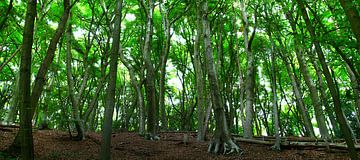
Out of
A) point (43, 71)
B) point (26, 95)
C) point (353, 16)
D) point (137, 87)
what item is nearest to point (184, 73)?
point (137, 87)

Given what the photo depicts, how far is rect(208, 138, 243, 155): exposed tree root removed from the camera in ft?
29.4

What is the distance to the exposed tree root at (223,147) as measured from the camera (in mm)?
8969

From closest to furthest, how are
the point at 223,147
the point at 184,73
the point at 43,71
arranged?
the point at 43,71, the point at 223,147, the point at 184,73

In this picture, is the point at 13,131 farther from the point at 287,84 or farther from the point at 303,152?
the point at 287,84

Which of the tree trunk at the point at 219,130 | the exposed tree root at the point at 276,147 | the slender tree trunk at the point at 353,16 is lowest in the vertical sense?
the exposed tree root at the point at 276,147

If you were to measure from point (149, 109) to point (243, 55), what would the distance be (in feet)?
38.5

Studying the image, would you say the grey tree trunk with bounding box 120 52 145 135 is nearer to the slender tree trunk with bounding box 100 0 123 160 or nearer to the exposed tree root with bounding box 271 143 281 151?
the exposed tree root with bounding box 271 143 281 151

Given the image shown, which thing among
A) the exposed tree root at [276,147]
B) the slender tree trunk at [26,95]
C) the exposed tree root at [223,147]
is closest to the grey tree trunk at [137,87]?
the exposed tree root at [223,147]

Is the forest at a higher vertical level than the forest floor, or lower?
higher

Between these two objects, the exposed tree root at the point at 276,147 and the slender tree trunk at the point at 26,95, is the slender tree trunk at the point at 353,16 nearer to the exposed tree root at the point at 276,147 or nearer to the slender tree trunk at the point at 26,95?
the slender tree trunk at the point at 26,95

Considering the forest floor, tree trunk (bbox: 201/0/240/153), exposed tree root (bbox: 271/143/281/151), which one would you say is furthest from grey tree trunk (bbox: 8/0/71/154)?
exposed tree root (bbox: 271/143/281/151)

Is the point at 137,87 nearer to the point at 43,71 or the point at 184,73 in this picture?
the point at 43,71

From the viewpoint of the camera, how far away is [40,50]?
17.8 meters

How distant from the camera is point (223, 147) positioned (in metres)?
9.18
